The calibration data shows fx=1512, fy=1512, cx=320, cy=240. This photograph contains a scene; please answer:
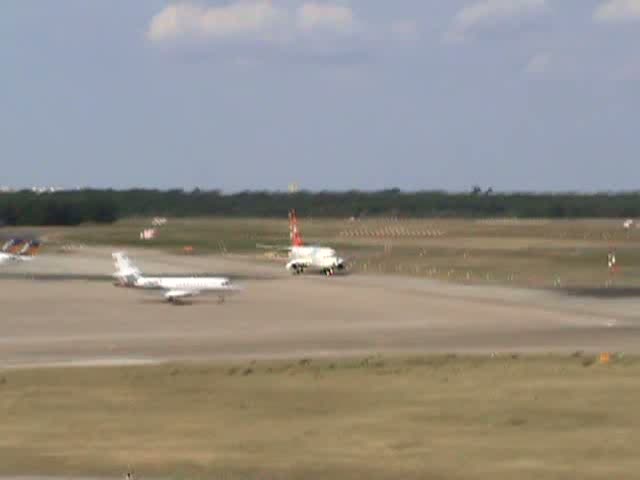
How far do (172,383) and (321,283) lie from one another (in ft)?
185

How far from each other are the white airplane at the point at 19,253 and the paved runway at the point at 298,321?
12326mm

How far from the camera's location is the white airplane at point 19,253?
409 ft

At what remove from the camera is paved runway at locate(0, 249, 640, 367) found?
2495 inches

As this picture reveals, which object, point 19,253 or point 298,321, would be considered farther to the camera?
point 19,253

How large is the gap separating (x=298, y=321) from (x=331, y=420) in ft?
118

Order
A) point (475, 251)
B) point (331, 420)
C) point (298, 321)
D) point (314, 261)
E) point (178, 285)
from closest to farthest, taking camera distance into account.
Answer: point (331, 420) → point (298, 321) → point (178, 285) → point (314, 261) → point (475, 251)

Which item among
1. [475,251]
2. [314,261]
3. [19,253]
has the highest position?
[19,253]

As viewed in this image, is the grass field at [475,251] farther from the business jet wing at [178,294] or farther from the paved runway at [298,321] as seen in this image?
the business jet wing at [178,294]

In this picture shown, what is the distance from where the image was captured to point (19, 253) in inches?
5221

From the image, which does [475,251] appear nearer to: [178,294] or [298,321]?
[178,294]

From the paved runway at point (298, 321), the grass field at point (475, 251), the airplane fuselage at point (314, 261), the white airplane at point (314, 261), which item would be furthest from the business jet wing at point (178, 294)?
the airplane fuselage at point (314, 261)

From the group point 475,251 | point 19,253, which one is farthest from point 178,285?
point 475,251

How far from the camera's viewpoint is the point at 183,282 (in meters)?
89.7

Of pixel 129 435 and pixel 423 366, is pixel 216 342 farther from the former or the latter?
pixel 129 435
